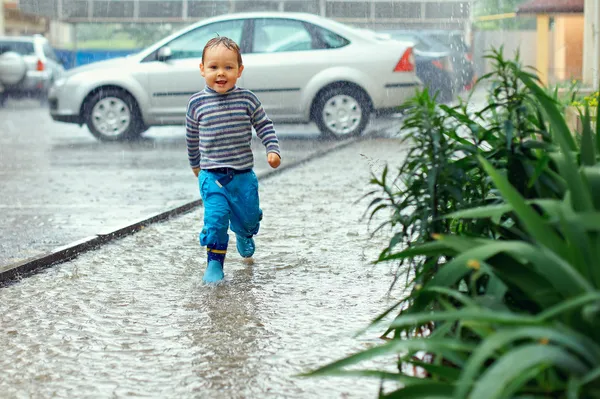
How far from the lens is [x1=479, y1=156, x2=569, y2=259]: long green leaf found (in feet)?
9.37

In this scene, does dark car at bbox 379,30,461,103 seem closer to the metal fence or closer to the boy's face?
the metal fence

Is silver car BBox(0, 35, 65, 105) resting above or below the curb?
above

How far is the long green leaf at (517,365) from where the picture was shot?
2.30 metres

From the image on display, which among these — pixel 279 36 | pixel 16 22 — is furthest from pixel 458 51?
pixel 16 22

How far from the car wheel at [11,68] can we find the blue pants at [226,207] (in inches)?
939

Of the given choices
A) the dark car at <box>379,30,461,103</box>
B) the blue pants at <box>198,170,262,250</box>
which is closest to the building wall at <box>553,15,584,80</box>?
the dark car at <box>379,30,461,103</box>

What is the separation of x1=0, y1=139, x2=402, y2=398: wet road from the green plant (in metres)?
0.47

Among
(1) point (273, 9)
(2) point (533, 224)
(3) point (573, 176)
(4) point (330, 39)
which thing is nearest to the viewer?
(2) point (533, 224)

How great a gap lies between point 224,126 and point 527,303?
2921 mm

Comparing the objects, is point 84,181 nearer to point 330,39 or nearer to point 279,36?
point 279,36

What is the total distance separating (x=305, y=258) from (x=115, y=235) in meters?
1.46

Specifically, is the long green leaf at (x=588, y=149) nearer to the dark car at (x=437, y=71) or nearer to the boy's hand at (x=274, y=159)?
the boy's hand at (x=274, y=159)

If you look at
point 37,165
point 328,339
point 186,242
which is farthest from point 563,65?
point 328,339

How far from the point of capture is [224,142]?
19.1 ft
